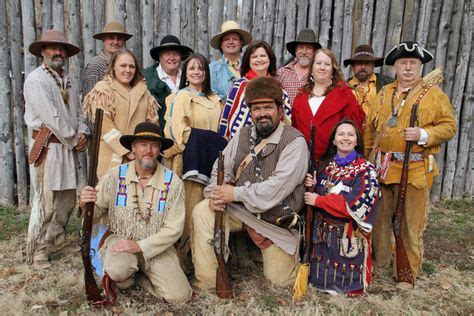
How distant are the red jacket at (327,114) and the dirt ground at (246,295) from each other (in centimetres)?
137

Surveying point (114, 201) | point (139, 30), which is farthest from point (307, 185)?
point (139, 30)

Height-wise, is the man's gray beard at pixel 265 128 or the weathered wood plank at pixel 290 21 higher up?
the weathered wood plank at pixel 290 21

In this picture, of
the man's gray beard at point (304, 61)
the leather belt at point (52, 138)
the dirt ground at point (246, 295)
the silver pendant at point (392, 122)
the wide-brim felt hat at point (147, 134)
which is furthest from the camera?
the man's gray beard at point (304, 61)

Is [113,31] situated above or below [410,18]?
below

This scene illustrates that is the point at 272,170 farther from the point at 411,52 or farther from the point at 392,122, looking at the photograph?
the point at 411,52

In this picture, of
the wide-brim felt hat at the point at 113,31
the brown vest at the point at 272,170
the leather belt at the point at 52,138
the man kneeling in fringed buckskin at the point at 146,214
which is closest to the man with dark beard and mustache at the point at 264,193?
the brown vest at the point at 272,170

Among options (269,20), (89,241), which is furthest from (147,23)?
(89,241)

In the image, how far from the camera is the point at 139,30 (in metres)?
5.73

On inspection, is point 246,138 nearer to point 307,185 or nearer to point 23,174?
point 307,185

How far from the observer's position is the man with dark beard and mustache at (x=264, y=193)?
12.1ft

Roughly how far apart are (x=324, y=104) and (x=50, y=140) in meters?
2.68

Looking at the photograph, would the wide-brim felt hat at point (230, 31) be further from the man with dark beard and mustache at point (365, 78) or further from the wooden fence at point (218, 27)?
the man with dark beard and mustache at point (365, 78)

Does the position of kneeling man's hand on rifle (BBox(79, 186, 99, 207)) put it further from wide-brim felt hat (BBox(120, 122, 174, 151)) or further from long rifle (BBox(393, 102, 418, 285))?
long rifle (BBox(393, 102, 418, 285))

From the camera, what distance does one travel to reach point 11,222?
5340mm
